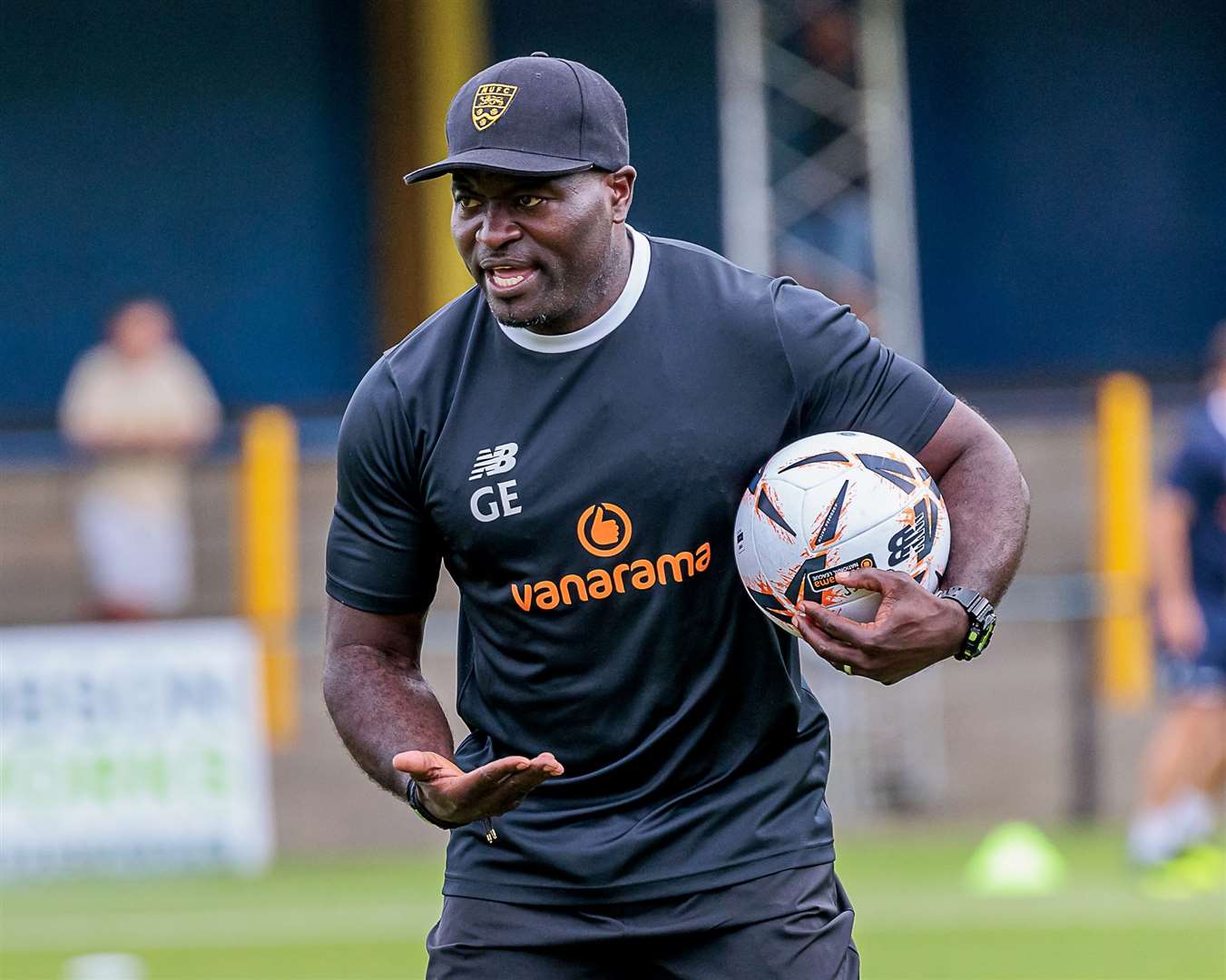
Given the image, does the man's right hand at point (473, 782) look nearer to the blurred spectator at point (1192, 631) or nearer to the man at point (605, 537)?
the man at point (605, 537)

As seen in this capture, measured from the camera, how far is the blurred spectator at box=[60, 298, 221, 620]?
13891 mm

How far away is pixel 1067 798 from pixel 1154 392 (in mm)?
2494

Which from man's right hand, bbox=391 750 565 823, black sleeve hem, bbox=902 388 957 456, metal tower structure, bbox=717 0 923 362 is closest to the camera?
man's right hand, bbox=391 750 565 823

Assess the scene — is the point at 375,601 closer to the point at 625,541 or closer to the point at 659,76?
the point at 625,541

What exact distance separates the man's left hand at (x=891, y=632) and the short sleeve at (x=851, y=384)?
0.42 metres

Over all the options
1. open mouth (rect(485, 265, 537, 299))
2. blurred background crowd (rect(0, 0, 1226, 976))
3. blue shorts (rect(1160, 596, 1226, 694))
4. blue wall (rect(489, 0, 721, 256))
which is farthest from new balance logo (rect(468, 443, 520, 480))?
blue wall (rect(489, 0, 721, 256))

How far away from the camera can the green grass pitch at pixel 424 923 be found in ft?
31.2

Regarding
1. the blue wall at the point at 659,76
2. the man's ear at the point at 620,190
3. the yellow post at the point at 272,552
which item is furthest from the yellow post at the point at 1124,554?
the man's ear at the point at 620,190

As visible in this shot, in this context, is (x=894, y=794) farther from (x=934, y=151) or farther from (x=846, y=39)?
(x=934, y=151)

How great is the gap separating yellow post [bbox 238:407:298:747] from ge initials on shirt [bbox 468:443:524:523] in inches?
367

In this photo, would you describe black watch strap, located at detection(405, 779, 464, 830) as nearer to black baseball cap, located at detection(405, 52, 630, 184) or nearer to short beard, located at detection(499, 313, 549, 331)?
short beard, located at detection(499, 313, 549, 331)

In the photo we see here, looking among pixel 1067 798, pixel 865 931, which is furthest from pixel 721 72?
pixel 865 931

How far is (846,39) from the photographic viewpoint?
16.6 m

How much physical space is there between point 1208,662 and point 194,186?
423 inches
